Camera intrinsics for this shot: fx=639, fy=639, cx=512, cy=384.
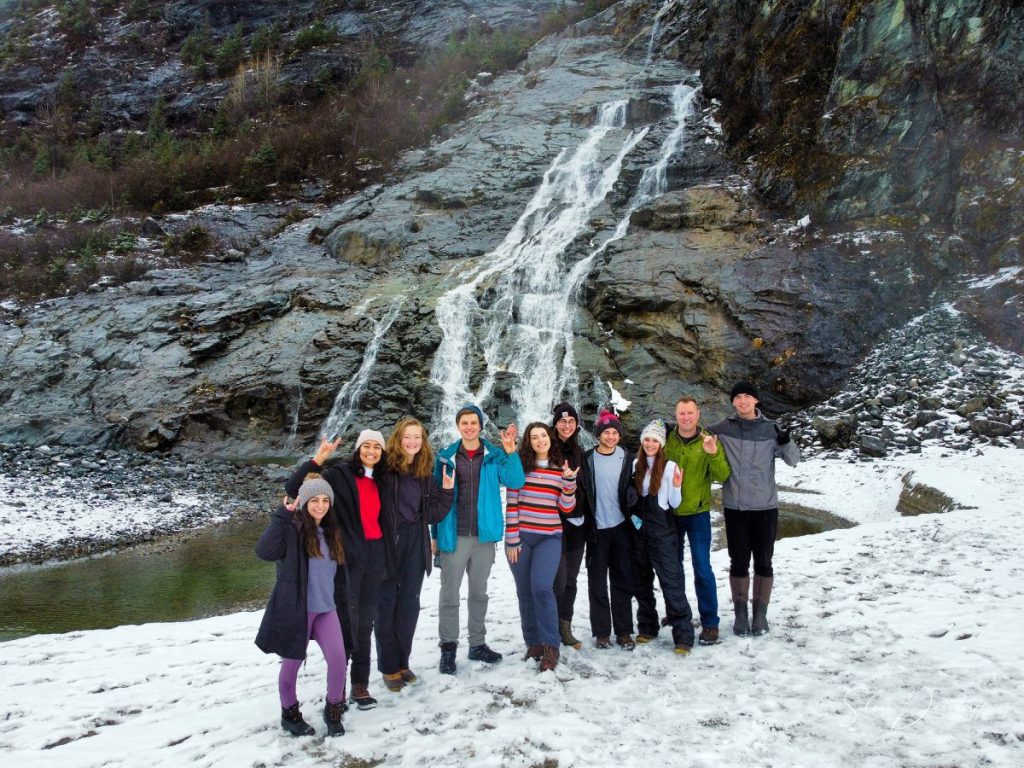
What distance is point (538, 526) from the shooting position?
516 cm

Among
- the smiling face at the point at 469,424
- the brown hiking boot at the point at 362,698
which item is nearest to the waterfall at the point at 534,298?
the smiling face at the point at 469,424

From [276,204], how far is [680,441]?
32.5 metres

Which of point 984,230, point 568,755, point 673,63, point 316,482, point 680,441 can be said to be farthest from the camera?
point 673,63

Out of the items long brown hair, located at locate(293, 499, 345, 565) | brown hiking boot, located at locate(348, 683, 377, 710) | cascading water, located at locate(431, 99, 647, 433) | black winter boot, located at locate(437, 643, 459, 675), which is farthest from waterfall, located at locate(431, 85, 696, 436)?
long brown hair, located at locate(293, 499, 345, 565)

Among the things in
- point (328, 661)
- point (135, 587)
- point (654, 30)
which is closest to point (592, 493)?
point (328, 661)

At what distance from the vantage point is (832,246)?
20.8 meters

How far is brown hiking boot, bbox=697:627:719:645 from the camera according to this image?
5.36 m

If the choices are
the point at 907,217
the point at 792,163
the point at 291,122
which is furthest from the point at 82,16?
the point at 907,217

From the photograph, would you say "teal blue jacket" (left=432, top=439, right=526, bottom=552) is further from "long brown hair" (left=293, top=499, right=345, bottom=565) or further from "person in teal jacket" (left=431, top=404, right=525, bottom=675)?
"long brown hair" (left=293, top=499, right=345, bottom=565)

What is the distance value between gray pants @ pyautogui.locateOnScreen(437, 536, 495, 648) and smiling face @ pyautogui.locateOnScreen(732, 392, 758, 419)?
2.55 m

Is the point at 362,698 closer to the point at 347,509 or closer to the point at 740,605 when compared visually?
the point at 347,509

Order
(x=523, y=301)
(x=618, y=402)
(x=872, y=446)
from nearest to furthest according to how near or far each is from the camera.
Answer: (x=872, y=446), (x=618, y=402), (x=523, y=301)

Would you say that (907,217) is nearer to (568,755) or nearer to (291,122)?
(568,755)

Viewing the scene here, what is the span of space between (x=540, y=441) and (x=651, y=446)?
1.00m
